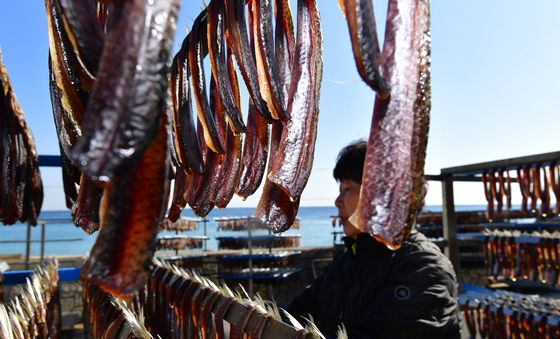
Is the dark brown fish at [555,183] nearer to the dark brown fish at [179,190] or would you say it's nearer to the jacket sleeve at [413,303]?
the jacket sleeve at [413,303]

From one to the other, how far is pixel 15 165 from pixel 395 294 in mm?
1749

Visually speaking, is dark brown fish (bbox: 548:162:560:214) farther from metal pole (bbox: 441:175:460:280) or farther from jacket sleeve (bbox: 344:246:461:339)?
jacket sleeve (bbox: 344:246:461:339)

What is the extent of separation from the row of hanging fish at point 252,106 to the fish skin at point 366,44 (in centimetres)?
24

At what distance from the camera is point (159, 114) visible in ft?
1.24

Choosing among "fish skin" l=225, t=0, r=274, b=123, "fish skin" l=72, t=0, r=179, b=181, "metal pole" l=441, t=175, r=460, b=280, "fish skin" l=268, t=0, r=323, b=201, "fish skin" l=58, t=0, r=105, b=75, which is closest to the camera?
"fish skin" l=72, t=0, r=179, b=181

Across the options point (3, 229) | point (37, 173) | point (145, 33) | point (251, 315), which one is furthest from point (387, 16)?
point (3, 229)

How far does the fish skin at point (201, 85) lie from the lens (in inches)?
40.8

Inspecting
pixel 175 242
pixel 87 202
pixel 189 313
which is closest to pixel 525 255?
pixel 189 313

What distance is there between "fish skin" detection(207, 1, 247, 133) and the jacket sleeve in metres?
1.33

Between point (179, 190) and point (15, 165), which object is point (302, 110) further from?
point (15, 165)

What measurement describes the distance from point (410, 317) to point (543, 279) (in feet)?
14.7

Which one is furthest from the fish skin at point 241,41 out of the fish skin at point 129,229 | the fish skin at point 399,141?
the fish skin at point 129,229

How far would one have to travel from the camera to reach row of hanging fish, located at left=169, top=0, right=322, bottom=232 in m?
0.80

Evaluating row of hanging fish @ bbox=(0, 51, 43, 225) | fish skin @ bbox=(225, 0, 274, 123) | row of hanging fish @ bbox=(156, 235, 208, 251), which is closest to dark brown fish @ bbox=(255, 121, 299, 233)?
fish skin @ bbox=(225, 0, 274, 123)
